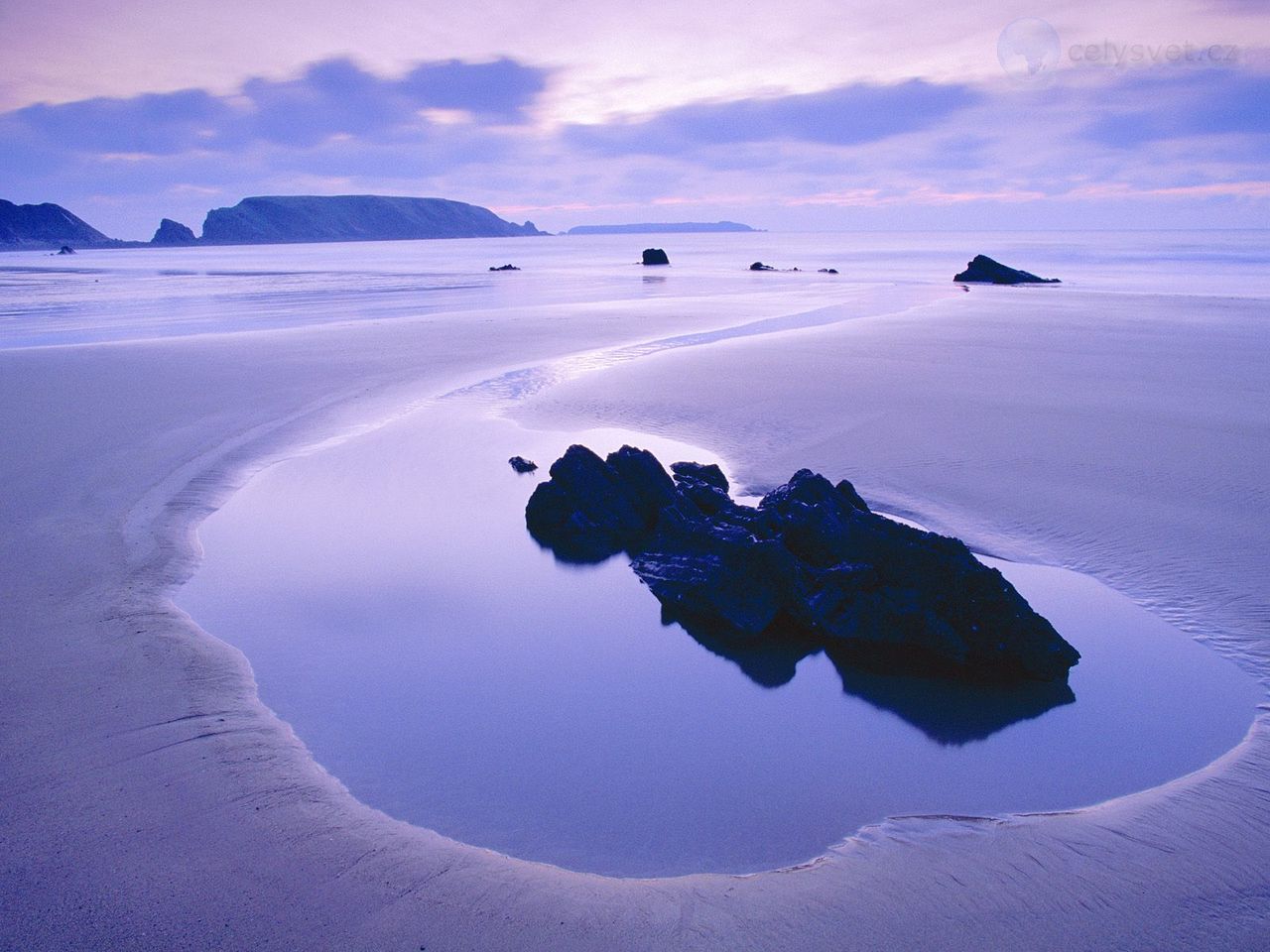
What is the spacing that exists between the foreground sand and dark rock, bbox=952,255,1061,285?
23581 millimetres

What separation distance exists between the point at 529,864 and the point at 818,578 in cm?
266

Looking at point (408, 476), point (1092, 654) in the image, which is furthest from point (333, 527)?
point (1092, 654)

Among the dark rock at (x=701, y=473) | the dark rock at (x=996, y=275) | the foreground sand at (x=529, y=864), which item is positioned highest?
the dark rock at (x=996, y=275)

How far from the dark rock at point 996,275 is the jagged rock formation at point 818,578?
3120 cm

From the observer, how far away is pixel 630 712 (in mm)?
4184

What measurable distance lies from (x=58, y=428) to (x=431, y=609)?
6284 mm

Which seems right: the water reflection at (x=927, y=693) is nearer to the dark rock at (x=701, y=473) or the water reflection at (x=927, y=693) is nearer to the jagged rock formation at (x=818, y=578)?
the jagged rock formation at (x=818, y=578)

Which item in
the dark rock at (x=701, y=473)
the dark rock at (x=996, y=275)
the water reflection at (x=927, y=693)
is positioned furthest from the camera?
the dark rock at (x=996, y=275)

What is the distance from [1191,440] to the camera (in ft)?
26.4

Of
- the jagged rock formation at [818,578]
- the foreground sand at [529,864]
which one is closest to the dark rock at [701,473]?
the jagged rock formation at [818,578]

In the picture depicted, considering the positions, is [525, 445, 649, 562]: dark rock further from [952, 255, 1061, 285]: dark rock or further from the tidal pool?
[952, 255, 1061, 285]: dark rock

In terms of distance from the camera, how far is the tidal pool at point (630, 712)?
133 inches

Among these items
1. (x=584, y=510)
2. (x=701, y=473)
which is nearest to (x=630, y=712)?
(x=584, y=510)

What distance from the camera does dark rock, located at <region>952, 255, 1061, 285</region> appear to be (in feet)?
109
